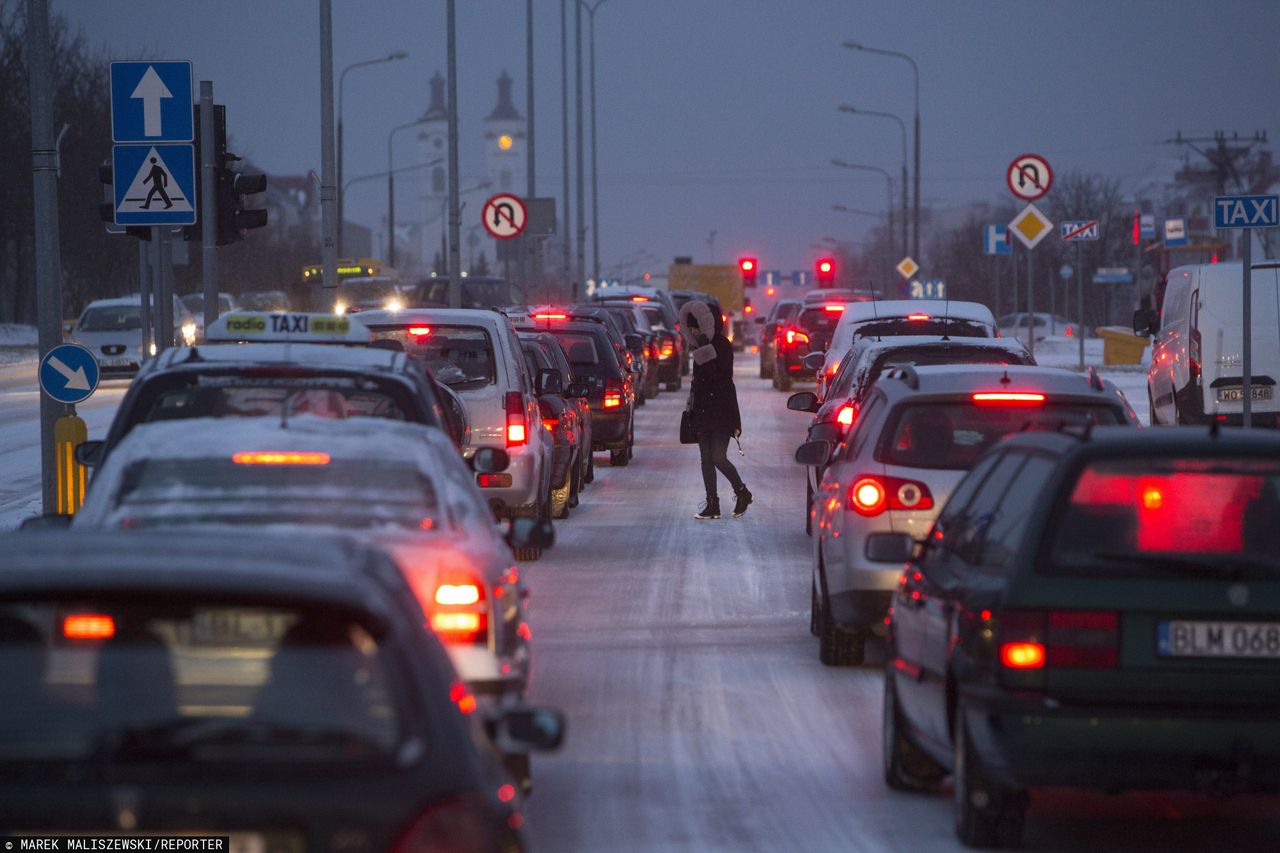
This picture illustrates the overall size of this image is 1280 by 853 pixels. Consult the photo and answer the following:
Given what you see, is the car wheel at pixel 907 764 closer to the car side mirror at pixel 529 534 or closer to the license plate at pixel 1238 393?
the car side mirror at pixel 529 534

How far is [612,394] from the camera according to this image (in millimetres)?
24766

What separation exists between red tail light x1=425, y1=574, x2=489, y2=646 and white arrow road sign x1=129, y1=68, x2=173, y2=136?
10.5 meters

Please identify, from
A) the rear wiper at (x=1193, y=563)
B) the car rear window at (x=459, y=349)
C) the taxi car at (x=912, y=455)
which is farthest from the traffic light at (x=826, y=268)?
the rear wiper at (x=1193, y=563)

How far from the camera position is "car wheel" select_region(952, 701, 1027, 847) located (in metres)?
6.91

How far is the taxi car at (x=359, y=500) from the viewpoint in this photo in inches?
283

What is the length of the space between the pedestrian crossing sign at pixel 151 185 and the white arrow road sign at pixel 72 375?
48.8 inches

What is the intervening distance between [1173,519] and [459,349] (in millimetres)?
9987

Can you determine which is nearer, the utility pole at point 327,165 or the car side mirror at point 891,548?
the car side mirror at point 891,548

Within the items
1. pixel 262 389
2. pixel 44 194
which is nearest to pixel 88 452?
pixel 262 389

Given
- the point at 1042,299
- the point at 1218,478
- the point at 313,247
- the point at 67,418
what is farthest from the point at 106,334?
the point at 1042,299

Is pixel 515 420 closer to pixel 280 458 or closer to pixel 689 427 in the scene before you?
pixel 689 427

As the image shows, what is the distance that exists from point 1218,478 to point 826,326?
107 ft

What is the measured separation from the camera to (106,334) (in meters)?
46.8

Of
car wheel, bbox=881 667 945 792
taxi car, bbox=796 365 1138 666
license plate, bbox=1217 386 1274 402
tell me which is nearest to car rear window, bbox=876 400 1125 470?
taxi car, bbox=796 365 1138 666
